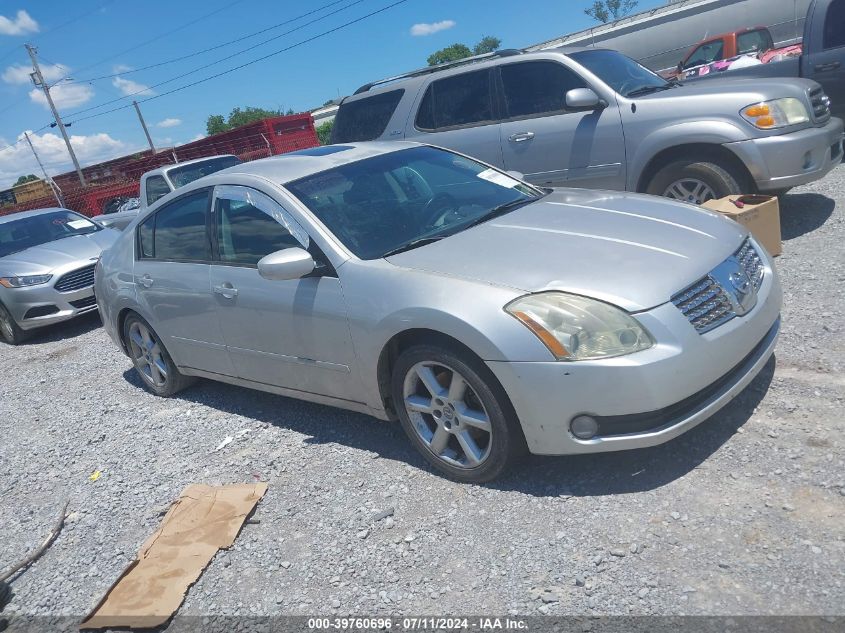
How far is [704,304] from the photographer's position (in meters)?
3.07

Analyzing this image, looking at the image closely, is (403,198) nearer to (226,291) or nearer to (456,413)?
(226,291)

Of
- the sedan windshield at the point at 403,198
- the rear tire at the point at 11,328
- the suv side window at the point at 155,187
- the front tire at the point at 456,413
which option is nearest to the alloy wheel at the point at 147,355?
the sedan windshield at the point at 403,198

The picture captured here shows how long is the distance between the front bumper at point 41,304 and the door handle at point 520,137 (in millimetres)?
5584

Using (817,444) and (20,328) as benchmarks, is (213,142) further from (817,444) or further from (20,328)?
(817,444)

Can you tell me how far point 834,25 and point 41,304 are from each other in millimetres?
9919

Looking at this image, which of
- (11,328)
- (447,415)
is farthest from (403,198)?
(11,328)

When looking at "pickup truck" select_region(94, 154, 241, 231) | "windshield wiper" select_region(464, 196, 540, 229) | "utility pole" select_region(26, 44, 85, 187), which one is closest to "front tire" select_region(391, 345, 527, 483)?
"windshield wiper" select_region(464, 196, 540, 229)

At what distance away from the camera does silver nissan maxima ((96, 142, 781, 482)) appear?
2936mm

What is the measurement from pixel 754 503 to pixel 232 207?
3.32 m

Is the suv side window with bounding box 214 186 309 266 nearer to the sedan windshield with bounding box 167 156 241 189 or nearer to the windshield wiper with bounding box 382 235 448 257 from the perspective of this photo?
the windshield wiper with bounding box 382 235 448 257

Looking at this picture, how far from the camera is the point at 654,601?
245 cm

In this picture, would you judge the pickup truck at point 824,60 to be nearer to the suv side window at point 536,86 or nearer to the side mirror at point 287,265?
the suv side window at point 536,86

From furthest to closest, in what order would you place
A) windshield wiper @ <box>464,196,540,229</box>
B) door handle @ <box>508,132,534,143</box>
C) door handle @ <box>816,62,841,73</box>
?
1. door handle @ <box>816,62,841,73</box>
2. door handle @ <box>508,132,534,143</box>
3. windshield wiper @ <box>464,196,540,229</box>

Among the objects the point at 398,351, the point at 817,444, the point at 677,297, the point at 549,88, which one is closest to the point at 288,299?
the point at 398,351
